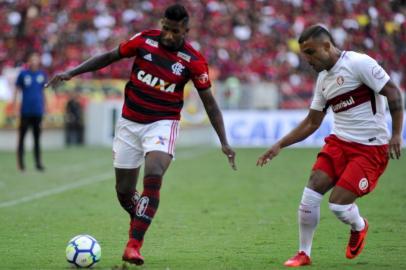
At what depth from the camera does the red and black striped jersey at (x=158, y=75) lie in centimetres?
763

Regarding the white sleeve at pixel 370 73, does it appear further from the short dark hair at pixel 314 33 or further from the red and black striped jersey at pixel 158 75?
the red and black striped jersey at pixel 158 75

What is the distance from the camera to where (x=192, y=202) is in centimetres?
1338

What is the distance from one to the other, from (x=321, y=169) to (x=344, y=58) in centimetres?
102

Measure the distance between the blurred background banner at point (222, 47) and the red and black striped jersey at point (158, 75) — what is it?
66.5 feet

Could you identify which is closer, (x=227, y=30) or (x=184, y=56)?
(x=184, y=56)

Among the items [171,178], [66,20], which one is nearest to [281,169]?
[171,178]

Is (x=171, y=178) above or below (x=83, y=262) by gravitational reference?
below

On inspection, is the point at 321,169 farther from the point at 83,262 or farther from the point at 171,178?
the point at 171,178

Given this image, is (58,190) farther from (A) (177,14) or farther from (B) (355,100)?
(B) (355,100)

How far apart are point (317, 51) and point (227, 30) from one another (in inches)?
948

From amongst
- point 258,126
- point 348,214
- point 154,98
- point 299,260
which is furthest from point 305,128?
point 258,126

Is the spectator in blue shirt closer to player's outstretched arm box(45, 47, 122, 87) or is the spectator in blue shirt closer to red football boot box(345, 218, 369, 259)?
player's outstretched arm box(45, 47, 122, 87)

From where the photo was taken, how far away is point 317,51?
24.0ft

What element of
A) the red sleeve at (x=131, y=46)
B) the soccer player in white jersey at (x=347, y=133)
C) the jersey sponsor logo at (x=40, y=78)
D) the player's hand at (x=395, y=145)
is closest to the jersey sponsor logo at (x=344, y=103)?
the soccer player in white jersey at (x=347, y=133)
